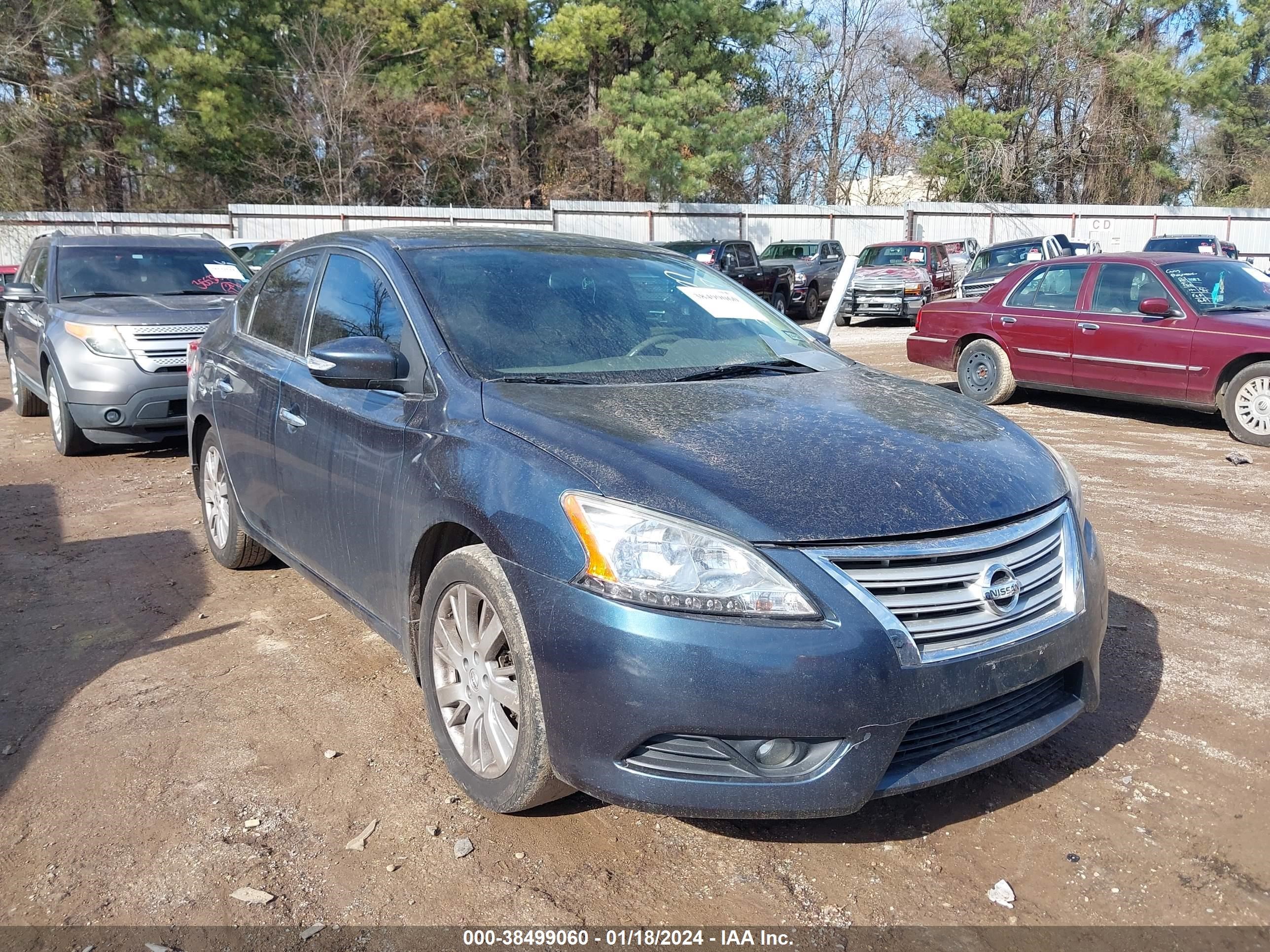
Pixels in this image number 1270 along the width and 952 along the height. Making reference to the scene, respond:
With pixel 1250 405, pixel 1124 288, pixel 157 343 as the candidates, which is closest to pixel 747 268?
pixel 1124 288

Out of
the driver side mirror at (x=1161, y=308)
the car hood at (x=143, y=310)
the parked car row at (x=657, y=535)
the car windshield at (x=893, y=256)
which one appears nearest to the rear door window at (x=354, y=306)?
the parked car row at (x=657, y=535)

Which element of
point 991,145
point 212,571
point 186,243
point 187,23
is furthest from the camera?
point 991,145

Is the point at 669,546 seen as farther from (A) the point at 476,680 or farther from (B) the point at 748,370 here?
(B) the point at 748,370

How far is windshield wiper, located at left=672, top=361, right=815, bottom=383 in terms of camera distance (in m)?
3.49

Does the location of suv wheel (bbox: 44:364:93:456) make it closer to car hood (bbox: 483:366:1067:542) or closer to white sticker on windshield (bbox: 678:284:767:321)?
white sticker on windshield (bbox: 678:284:767:321)

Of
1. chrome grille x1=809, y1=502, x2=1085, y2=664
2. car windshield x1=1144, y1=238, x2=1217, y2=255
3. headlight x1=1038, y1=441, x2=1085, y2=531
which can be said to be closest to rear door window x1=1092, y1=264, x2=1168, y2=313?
headlight x1=1038, y1=441, x2=1085, y2=531

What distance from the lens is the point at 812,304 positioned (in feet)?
73.4

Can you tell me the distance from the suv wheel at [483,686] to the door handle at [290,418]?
1.18 m

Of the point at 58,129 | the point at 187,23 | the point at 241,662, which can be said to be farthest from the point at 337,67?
the point at 241,662

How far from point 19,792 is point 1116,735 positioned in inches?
140

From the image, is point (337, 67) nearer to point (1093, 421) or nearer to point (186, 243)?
point (186, 243)

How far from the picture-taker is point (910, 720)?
96.0 inches

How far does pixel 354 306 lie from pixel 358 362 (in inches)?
26.5

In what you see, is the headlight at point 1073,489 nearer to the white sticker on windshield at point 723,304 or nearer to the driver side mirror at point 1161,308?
the white sticker on windshield at point 723,304
